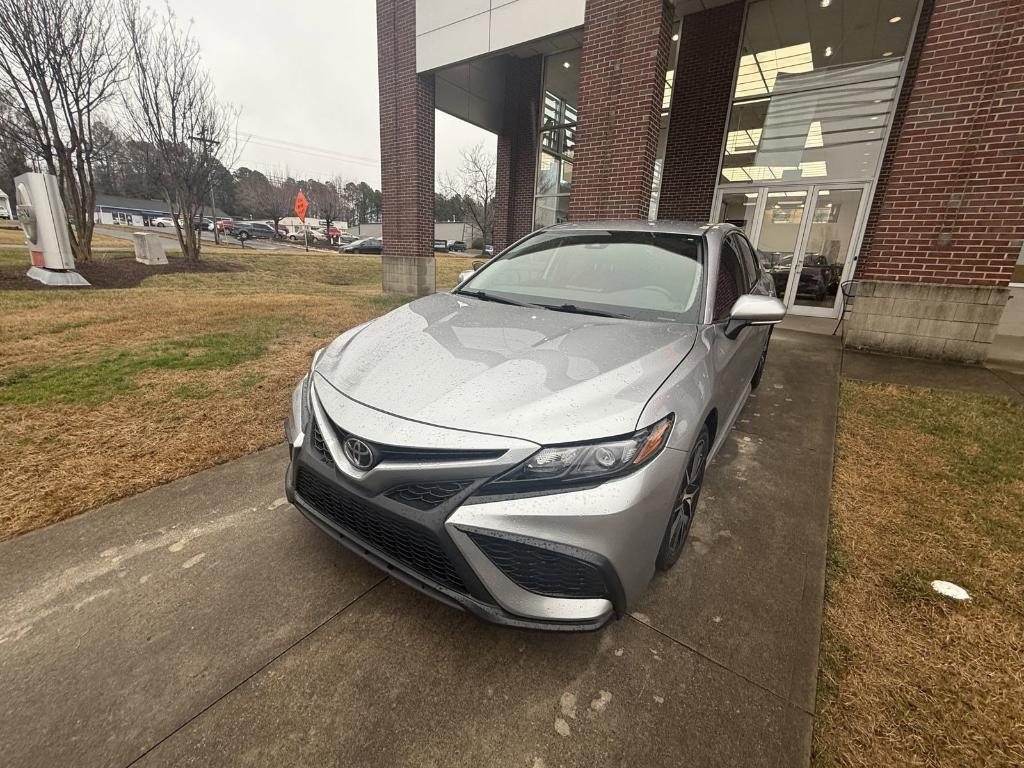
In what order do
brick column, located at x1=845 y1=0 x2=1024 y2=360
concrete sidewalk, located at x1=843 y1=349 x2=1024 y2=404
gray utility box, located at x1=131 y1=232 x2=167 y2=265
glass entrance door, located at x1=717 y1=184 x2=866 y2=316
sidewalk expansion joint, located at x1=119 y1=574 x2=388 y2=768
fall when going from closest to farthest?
1. sidewalk expansion joint, located at x1=119 y1=574 x2=388 y2=768
2. concrete sidewalk, located at x1=843 y1=349 x2=1024 y2=404
3. brick column, located at x1=845 y1=0 x2=1024 y2=360
4. glass entrance door, located at x1=717 y1=184 x2=866 y2=316
5. gray utility box, located at x1=131 y1=232 x2=167 y2=265

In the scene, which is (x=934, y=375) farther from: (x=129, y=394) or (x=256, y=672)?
(x=129, y=394)

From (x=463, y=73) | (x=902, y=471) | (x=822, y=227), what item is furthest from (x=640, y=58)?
(x=902, y=471)

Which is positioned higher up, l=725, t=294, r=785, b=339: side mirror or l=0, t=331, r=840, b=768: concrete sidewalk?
l=725, t=294, r=785, b=339: side mirror

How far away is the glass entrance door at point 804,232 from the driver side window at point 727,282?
6.67m

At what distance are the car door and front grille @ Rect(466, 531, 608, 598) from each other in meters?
1.17

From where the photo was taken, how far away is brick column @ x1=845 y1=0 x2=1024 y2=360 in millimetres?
4887

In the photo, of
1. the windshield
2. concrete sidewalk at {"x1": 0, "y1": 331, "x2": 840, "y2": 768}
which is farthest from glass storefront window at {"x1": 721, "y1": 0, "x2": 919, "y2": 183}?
concrete sidewalk at {"x1": 0, "y1": 331, "x2": 840, "y2": 768}

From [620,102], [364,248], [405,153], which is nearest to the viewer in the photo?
[620,102]

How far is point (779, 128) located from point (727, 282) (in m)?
8.38

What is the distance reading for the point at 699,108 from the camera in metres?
9.05

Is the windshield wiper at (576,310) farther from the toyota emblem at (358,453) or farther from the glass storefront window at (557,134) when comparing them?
the glass storefront window at (557,134)

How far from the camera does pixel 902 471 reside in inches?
116

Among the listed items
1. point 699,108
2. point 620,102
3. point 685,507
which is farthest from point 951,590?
point 699,108

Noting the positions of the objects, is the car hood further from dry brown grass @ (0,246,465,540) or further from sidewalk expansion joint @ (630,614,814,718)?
dry brown grass @ (0,246,465,540)
